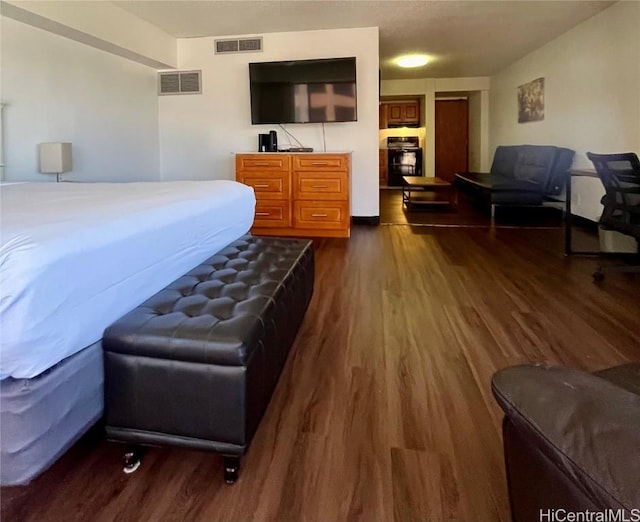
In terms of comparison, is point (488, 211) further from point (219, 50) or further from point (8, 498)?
point (8, 498)

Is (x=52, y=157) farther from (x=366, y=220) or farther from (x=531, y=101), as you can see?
(x=531, y=101)

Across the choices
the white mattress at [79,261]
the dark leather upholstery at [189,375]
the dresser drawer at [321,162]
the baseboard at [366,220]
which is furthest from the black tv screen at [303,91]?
the dark leather upholstery at [189,375]

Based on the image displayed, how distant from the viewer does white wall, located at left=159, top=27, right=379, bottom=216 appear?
5.37 meters

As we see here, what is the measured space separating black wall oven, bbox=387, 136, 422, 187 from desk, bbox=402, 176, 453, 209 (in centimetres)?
234

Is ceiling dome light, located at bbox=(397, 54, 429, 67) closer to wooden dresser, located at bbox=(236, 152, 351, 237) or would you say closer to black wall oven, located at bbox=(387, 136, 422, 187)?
wooden dresser, located at bbox=(236, 152, 351, 237)

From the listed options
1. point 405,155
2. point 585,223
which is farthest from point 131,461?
point 405,155

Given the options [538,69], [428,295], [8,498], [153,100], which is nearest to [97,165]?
[153,100]

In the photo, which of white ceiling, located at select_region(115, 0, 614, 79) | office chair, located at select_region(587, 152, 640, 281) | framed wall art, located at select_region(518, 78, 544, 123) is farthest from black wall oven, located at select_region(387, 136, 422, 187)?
office chair, located at select_region(587, 152, 640, 281)

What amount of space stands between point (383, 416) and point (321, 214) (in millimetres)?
3562

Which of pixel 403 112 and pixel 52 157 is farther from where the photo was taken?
pixel 403 112

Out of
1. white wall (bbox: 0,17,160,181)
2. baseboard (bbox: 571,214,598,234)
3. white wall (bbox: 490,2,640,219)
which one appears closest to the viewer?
white wall (bbox: 0,17,160,181)

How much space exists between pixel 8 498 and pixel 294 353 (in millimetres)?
1176

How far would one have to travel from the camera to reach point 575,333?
2314 millimetres

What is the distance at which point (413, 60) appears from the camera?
718cm
